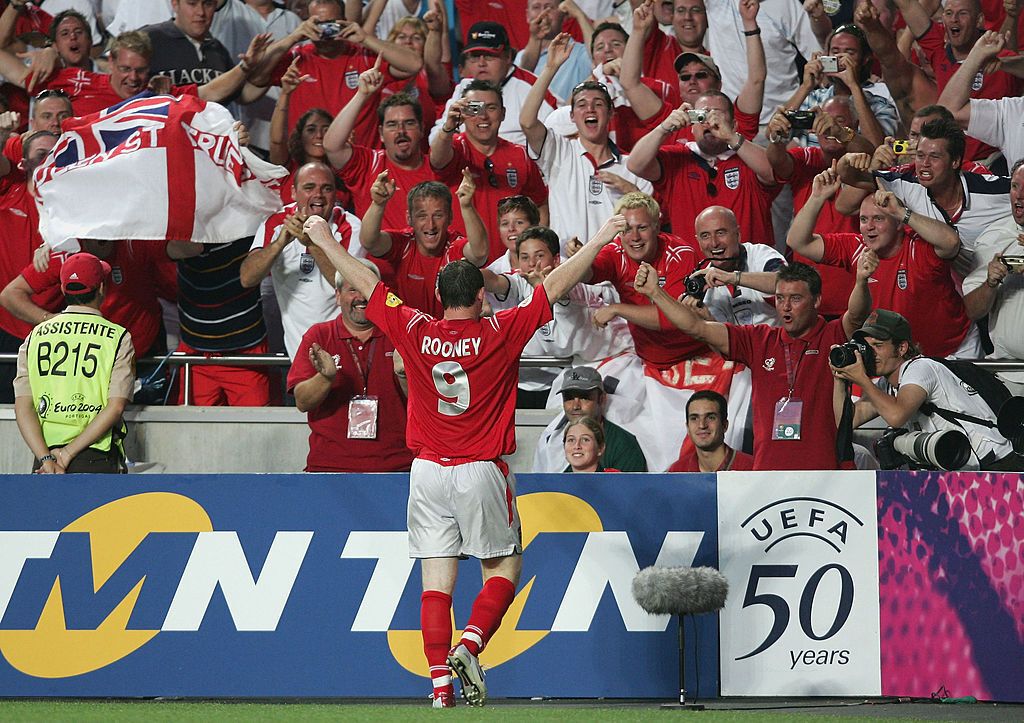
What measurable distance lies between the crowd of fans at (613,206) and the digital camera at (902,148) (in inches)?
0.8

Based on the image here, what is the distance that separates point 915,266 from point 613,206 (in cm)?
226

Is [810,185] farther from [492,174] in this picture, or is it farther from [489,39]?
[489,39]

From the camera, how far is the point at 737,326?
8797mm

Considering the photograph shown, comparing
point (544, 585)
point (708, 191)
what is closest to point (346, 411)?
point (544, 585)

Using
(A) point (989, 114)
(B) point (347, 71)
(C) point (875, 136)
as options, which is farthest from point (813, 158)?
(B) point (347, 71)

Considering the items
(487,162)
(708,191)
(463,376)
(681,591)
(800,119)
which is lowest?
(681,591)

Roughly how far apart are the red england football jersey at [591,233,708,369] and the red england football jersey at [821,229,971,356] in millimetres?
1286

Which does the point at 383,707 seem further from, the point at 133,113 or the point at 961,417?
the point at 133,113

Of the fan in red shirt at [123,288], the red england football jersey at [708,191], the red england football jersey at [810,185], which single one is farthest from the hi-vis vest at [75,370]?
the red england football jersey at [810,185]

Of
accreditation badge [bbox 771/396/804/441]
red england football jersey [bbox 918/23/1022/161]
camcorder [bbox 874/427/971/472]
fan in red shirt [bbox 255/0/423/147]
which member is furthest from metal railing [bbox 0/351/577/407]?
red england football jersey [bbox 918/23/1022/161]

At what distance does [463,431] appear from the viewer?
6.57 metres

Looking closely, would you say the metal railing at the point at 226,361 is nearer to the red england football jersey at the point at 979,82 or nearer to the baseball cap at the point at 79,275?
the baseball cap at the point at 79,275

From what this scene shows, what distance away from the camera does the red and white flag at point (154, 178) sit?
9609mm

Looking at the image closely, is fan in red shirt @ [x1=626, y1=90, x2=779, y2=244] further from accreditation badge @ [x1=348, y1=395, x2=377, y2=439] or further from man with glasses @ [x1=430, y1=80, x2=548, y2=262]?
accreditation badge @ [x1=348, y1=395, x2=377, y2=439]
